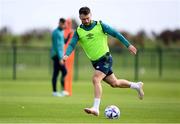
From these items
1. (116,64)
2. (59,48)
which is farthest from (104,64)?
(116,64)

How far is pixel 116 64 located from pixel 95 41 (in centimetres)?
3687

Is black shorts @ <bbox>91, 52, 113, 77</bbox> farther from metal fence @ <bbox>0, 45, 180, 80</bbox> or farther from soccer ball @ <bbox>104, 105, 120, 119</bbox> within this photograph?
metal fence @ <bbox>0, 45, 180, 80</bbox>

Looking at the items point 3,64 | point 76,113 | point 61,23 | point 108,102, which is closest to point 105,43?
point 76,113

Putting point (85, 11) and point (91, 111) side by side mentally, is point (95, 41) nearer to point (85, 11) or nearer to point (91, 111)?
point (85, 11)

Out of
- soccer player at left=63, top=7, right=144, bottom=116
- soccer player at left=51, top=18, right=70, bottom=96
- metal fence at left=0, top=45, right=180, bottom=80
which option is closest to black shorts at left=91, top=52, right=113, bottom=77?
soccer player at left=63, top=7, right=144, bottom=116

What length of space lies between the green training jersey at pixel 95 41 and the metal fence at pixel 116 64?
77.3 ft

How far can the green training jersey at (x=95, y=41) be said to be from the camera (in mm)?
15586

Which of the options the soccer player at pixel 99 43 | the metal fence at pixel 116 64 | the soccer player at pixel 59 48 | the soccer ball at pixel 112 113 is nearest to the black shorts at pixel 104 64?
the soccer player at pixel 99 43

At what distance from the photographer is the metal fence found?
42.0 metres

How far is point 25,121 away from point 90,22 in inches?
116

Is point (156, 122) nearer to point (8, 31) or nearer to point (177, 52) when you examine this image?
point (177, 52)

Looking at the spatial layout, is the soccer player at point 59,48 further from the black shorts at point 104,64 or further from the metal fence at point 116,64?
the metal fence at point 116,64

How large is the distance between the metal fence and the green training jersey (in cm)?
2357

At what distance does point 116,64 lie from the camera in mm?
52438
